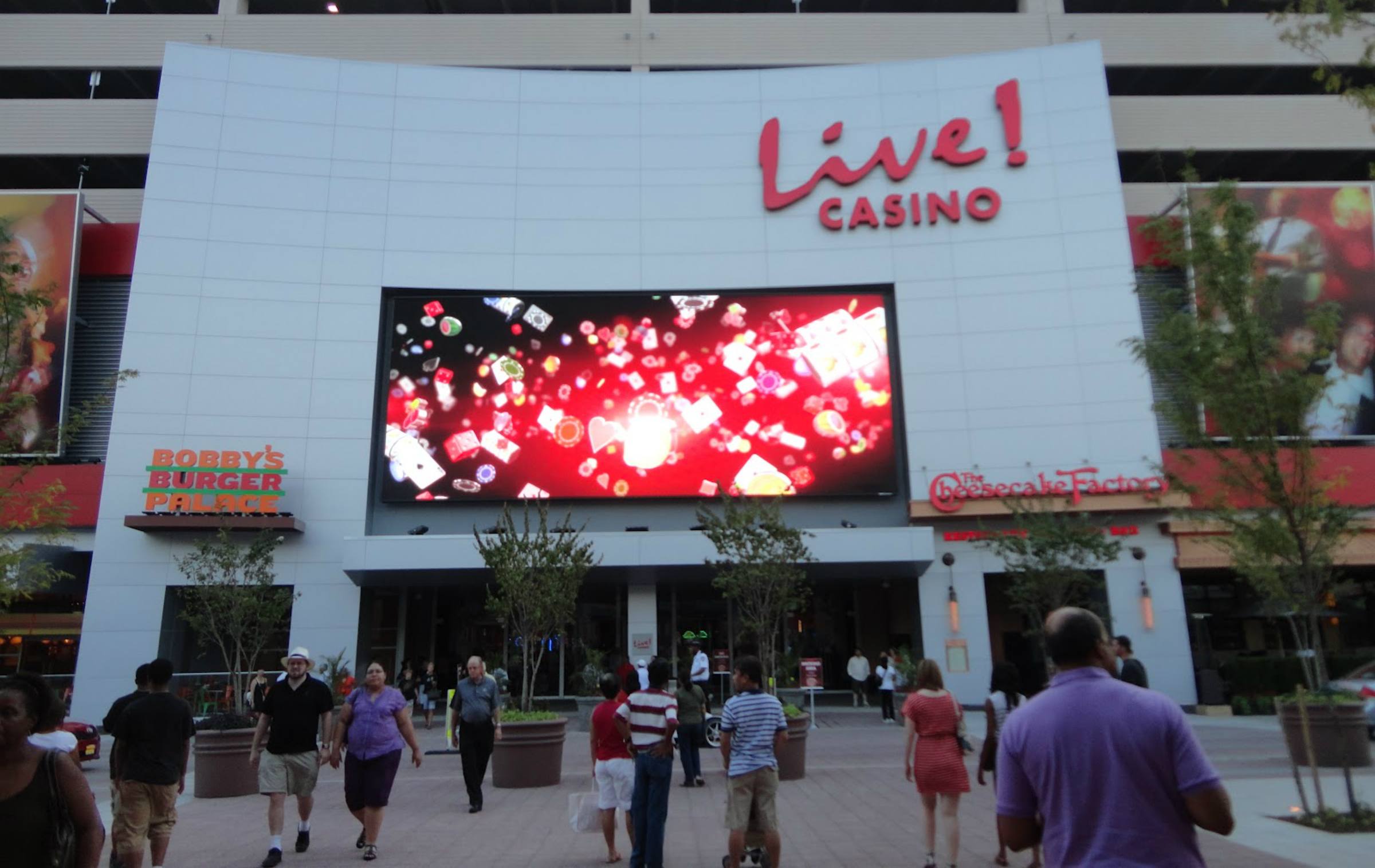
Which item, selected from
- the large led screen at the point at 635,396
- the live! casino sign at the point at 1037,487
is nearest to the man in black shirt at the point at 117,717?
the large led screen at the point at 635,396

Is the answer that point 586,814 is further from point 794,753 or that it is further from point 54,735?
point 794,753

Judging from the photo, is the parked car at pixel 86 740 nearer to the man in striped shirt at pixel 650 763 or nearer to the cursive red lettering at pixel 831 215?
the man in striped shirt at pixel 650 763

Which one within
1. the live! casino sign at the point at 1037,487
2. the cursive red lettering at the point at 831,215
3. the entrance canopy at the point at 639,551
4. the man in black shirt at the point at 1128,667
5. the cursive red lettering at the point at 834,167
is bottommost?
the man in black shirt at the point at 1128,667

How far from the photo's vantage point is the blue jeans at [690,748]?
1282cm

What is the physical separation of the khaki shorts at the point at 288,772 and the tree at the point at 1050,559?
1333 centimetres

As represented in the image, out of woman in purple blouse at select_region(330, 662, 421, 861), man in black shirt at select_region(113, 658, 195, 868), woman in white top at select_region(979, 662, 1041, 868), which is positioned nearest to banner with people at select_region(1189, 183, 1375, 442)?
woman in white top at select_region(979, 662, 1041, 868)

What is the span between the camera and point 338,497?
25.0 metres

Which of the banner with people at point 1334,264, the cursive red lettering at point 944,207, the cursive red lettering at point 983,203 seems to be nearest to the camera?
the banner with people at point 1334,264

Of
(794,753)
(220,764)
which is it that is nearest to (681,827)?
(794,753)

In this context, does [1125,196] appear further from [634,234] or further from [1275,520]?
[1275,520]

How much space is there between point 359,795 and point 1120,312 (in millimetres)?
23767

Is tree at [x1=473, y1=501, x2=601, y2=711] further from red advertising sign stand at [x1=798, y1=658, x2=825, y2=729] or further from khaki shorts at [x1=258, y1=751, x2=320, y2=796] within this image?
red advertising sign stand at [x1=798, y1=658, x2=825, y2=729]

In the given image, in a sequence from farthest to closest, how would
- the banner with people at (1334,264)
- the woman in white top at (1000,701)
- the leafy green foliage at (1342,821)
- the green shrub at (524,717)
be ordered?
the banner with people at (1334,264) < the green shrub at (524,717) < the leafy green foliage at (1342,821) < the woman in white top at (1000,701)

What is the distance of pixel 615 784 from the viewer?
8.05 meters
